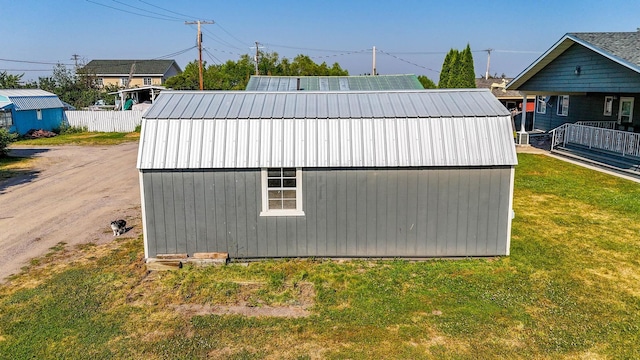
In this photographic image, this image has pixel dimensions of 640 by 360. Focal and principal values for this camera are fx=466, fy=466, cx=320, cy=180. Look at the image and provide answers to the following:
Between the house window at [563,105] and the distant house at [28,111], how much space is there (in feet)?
102

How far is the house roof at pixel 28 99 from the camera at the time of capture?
91.3 ft

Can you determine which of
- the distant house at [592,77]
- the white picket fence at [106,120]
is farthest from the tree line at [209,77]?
the distant house at [592,77]

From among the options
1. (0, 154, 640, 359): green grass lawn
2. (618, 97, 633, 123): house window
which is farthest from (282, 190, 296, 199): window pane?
(618, 97, 633, 123): house window

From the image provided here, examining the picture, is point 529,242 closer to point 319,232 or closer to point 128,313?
point 319,232

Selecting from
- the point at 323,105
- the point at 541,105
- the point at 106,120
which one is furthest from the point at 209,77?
the point at 323,105

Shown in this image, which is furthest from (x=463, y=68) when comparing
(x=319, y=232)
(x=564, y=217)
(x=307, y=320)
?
(x=307, y=320)

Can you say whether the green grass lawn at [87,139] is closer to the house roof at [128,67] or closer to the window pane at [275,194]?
the window pane at [275,194]

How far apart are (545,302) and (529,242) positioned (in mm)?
2820

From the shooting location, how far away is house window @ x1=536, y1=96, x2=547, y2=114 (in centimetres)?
2725

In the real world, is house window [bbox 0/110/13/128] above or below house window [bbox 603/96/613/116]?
below

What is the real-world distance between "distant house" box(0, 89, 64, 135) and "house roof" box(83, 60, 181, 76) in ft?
99.1

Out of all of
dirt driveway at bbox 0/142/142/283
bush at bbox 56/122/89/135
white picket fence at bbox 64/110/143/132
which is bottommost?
dirt driveway at bbox 0/142/142/283

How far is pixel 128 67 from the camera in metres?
61.9

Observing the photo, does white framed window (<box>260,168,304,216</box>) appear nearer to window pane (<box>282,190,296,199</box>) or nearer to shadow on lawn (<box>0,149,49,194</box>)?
window pane (<box>282,190,296,199</box>)
